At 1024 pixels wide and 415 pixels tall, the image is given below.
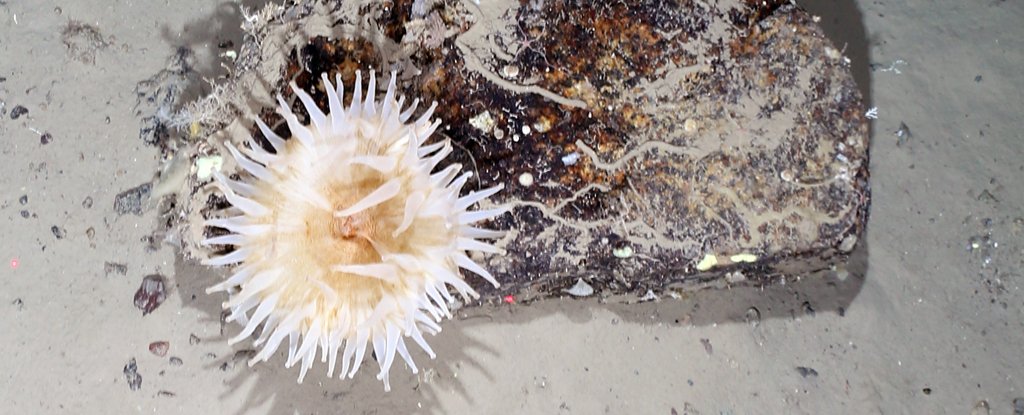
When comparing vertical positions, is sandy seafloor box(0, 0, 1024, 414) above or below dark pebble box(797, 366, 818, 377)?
above

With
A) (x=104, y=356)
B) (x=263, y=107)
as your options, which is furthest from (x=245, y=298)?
(x=104, y=356)

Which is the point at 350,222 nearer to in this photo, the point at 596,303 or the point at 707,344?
the point at 596,303

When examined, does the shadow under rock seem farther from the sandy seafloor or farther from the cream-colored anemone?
the cream-colored anemone

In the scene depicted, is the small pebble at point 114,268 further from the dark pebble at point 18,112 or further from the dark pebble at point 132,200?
the dark pebble at point 18,112

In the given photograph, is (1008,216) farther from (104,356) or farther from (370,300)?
(104,356)

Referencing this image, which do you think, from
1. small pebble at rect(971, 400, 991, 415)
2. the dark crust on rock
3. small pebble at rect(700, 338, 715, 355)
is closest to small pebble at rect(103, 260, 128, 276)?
the dark crust on rock

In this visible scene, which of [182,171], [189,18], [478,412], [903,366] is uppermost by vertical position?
[189,18]
